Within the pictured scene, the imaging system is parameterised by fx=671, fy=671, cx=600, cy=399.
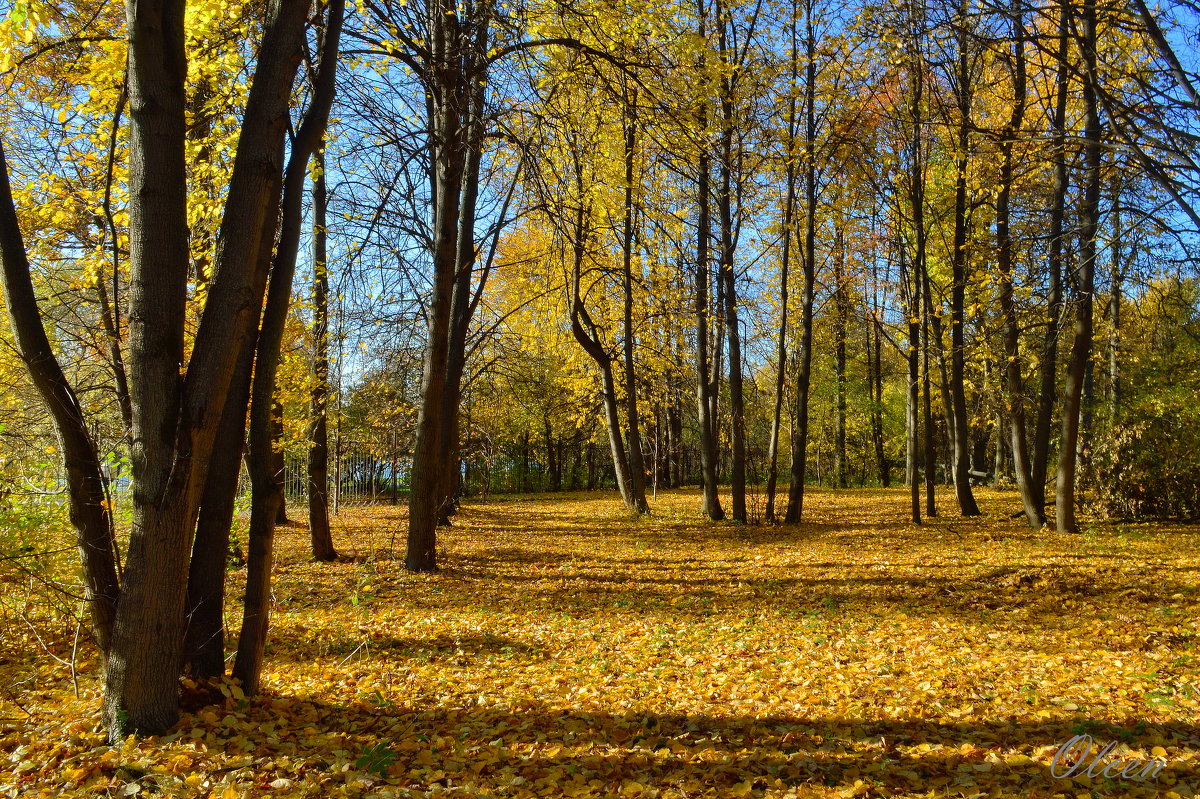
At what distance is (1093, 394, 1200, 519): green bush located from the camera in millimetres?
10914

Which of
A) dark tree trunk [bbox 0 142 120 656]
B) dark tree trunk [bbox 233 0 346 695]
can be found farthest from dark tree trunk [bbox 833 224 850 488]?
dark tree trunk [bbox 0 142 120 656]

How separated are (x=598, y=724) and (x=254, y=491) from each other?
7.86 feet

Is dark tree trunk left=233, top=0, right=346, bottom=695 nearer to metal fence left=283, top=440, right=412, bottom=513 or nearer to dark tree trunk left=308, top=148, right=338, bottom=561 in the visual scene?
dark tree trunk left=308, top=148, right=338, bottom=561

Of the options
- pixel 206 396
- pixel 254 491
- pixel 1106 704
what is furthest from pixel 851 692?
pixel 206 396

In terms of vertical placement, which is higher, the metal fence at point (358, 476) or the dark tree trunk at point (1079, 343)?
the dark tree trunk at point (1079, 343)

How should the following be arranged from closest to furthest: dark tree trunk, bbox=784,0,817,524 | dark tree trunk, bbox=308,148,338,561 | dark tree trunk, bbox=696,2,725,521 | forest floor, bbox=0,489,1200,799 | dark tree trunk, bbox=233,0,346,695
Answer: forest floor, bbox=0,489,1200,799
dark tree trunk, bbox=233,0,346,695
dark tree trunk, bbox=308,148,338,561
dark tree trunk, bbox=784,0,817,524
dark tree trunk, bbox=696,2,725,521

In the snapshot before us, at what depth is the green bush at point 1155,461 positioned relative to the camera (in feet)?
35.8

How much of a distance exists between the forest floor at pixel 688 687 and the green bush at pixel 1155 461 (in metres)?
2.54

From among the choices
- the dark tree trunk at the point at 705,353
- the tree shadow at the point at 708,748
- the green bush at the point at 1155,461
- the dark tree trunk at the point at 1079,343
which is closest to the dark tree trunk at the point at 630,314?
the dark tree trunk at the point at 705,353

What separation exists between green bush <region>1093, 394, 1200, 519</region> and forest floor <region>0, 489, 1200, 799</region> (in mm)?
2535

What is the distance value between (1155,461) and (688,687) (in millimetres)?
10723

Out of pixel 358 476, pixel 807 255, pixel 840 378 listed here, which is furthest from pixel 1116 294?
pixel 358 476

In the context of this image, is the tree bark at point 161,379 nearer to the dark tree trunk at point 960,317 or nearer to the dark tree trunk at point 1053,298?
the dark tree trunk at point 1053,298

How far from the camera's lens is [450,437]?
36.5 ft
